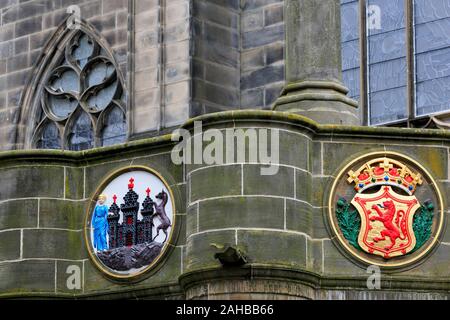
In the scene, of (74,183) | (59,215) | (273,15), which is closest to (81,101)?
(273,15)

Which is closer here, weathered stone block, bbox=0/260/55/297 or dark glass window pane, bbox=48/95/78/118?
weathered stone block, bbox=0/260/55/297

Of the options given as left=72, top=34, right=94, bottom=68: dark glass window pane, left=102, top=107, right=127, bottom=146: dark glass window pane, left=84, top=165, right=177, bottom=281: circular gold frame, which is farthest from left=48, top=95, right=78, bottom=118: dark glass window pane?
left=84, top=165, right=177, bottom=281: circular gold frame

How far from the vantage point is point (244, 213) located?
67.2 feet

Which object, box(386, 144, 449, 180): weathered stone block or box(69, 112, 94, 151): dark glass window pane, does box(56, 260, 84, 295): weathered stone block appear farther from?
box(69, 112, 94, 151): dark glass window pane

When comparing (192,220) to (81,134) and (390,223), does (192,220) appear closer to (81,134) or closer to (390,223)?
(390,223)

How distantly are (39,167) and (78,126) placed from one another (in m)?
11.2

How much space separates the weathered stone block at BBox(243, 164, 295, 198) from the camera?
2058 cm

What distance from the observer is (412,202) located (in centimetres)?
2106

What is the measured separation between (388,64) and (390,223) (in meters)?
9.20

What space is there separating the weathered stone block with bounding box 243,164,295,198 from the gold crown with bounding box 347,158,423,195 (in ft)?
2.57
